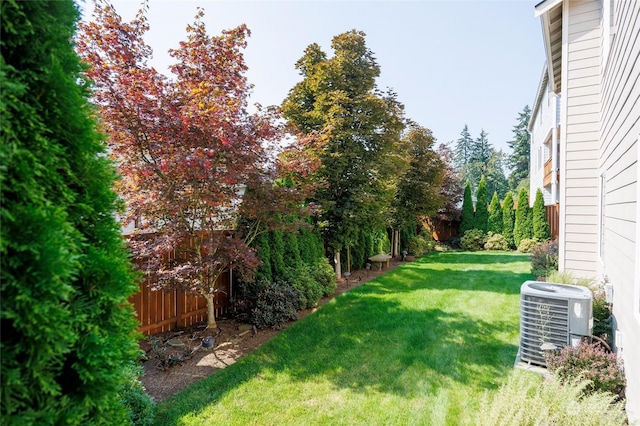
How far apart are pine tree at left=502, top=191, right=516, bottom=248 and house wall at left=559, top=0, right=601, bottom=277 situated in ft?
42.9

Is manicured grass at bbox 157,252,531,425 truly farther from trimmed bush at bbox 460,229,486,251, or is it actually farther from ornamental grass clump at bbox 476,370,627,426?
trimmed bush at bbox 460,229,486,251

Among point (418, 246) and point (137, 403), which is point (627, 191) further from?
point (418, 246)

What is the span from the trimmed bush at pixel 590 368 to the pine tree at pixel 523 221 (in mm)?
15390

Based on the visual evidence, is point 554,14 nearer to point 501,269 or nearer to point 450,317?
point 450,317

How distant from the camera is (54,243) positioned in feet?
4.06

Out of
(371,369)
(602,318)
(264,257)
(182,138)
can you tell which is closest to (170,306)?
(264,257)

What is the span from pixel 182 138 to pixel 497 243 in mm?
17727

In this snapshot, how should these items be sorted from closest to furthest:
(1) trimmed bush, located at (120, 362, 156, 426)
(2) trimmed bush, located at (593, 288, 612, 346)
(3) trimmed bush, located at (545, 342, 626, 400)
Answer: (1) trimmed bush, located at (120, 362, 156, 426) < (3) trimmed bush, located at (545, 342, 626, 400) < (2) trimmed bush, located at (593, 288, 612, 346)

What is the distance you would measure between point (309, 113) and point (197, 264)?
19.6 ft

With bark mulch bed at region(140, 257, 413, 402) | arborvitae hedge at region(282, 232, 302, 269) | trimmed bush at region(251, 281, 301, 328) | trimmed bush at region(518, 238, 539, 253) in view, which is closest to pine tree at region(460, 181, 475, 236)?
trimmed bush at region(518, 238, 539, 253)

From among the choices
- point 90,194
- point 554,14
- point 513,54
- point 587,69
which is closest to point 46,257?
point 90,194

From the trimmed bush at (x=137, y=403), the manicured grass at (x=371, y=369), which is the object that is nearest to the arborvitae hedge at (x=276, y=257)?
the manicured grass at (x=371, y=369)

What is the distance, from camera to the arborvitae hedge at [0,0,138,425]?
46.6 inches

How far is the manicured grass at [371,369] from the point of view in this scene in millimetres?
3291
